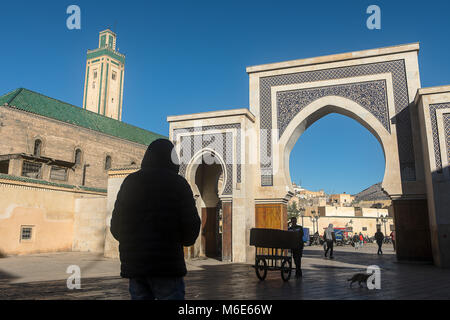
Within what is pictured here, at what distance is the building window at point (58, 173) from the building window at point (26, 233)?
6.43 m

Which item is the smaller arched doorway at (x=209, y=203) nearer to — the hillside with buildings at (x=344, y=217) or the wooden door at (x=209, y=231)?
the wooden door at (x=209, y=231)

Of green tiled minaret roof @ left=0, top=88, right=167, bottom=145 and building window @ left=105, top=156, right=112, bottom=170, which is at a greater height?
green tiled minaret roof @ left=0, top=88, right=167, bottom=145

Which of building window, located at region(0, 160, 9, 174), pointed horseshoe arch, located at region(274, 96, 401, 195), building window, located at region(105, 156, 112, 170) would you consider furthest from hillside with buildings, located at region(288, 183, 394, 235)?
building window, located at region(0, 160, 9, 174)

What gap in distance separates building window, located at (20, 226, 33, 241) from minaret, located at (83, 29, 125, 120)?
3411 centimetres

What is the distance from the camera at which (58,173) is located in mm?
21047

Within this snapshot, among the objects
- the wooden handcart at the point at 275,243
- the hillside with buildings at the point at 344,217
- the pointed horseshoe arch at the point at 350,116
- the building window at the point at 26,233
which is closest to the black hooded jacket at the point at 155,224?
the wooden handcart at the point at 275,243

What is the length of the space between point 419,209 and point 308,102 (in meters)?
4.47

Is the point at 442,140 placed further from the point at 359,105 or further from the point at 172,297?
the point at 172,297

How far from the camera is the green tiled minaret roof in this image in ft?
67.8

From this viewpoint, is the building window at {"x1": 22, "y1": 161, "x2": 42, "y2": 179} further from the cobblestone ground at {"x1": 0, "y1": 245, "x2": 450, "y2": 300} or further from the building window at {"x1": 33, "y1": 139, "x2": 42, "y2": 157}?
the cobblestone ground at {"x1": 0, "y1": 245, "x2": 450, "y2": 300}

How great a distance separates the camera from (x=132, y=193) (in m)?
2.08

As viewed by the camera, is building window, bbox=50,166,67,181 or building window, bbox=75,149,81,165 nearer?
building window, bbox=50,166,67,181
